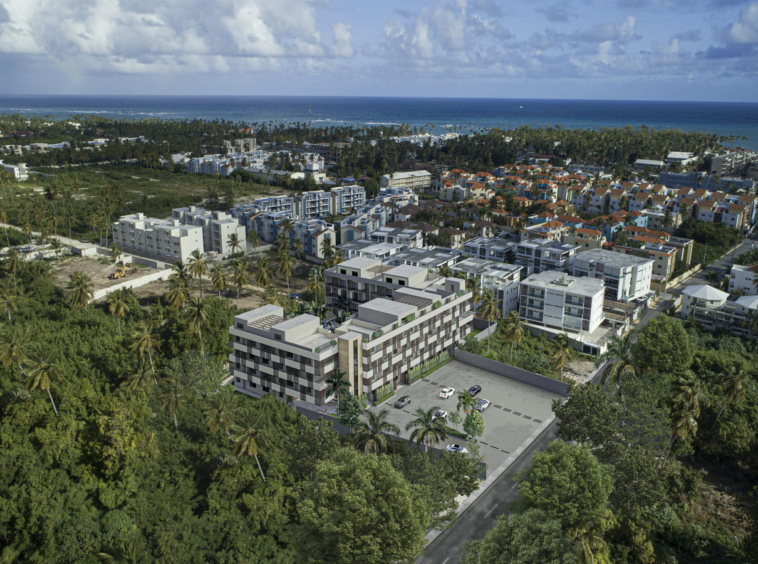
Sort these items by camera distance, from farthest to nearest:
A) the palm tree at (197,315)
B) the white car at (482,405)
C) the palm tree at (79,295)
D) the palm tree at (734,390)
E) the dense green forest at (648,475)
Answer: the palm tree at (79,295) < the palm tree at (197,315) < the white car at (482,405) < the palm tree at (734,390) < the dense green forest at (648,475)

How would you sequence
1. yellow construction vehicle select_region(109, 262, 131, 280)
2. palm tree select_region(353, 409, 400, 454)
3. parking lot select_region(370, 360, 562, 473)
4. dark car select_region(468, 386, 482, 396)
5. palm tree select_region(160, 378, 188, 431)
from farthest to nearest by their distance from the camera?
yellow construction vehicle select_region(109, 262, 131, 280) < dark car select_region(468, 386, 482, 396) < parking lot select_region(370, 360, 562, 473) < palm tree select_region(160, 378, 188, 431) < palm tree select_region(353, 409, 400, 454)

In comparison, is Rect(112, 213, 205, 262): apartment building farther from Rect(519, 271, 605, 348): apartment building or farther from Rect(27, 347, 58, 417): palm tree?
Rect(519, 271, 605, 348): apartment building

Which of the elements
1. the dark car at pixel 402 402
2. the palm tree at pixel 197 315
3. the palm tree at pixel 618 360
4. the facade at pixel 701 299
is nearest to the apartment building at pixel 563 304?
the palm tree at pixel 618 360

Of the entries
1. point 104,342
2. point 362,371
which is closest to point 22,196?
point 104,342

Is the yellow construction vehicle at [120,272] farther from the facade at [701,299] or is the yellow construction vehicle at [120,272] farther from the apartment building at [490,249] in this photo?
the facade at [701,299]

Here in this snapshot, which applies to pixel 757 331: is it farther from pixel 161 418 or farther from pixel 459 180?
pixel 459 180

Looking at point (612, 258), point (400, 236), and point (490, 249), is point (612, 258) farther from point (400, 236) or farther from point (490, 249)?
point (400, 236)

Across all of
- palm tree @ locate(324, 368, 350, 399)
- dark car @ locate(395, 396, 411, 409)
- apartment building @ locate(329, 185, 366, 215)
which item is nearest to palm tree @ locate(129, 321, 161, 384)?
palm tree @ locate(324, 368, 350, 399)
